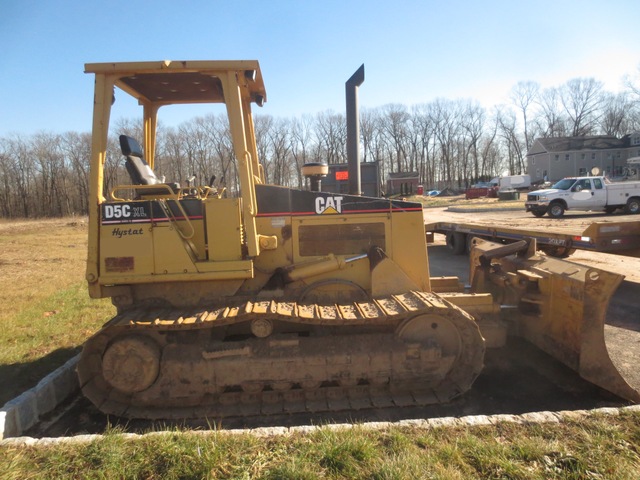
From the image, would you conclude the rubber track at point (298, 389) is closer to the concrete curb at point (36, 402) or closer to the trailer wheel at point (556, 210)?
the concrete curb at point (36, 402)

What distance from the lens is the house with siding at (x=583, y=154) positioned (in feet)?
209

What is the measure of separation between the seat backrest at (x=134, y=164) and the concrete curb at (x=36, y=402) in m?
2.18

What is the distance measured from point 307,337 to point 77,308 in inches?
207

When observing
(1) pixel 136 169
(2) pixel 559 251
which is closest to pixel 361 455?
(1) pixel 136 169

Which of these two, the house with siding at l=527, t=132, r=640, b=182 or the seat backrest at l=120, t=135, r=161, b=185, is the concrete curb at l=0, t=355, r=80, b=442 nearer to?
the seat backrest at l=120, t=135, r=161, b=185

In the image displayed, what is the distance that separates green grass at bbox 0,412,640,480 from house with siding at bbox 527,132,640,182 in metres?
69.8

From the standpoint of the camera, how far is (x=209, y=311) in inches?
149

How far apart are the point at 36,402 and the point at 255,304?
227 cm

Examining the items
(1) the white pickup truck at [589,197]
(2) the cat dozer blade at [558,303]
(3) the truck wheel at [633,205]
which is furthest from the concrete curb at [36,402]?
(3) the truck wheel at [633,205]

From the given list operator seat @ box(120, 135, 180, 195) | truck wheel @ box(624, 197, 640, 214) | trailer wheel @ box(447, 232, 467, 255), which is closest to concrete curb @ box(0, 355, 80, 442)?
operator seat @ box(120, 135, 180, 195)

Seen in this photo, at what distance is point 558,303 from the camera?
4.42 m

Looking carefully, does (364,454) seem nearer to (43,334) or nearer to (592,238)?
(43,334)

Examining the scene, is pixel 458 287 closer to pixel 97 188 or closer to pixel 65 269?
pixel 97 188

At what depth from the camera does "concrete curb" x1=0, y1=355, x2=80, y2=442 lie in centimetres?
346
